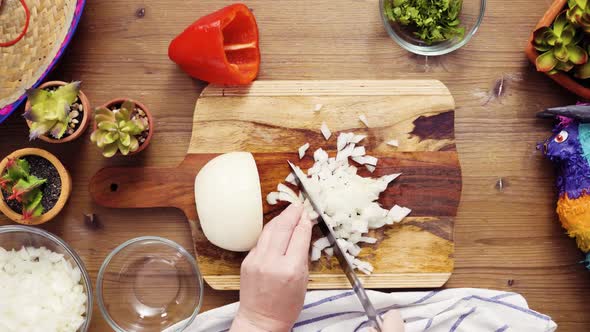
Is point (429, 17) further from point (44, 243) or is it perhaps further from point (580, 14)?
point (44, 243)

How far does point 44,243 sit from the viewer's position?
1.32 m

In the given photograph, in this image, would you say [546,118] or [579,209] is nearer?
[579,209]

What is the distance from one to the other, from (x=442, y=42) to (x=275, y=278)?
691 millimetres

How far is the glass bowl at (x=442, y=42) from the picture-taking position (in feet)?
4.40

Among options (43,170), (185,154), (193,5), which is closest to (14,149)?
(43,170)

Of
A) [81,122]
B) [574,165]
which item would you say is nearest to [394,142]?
[574,165]

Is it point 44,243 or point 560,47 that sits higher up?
point 560,47

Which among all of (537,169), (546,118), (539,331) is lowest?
(539,331)

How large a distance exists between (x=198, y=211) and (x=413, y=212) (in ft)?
1.69

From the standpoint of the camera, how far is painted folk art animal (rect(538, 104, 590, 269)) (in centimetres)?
126

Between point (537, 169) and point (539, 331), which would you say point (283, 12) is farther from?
point (539, 331)

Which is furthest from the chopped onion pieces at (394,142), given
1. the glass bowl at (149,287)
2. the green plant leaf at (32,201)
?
the green plant leaf at (32,201)

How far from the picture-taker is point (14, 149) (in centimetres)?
138

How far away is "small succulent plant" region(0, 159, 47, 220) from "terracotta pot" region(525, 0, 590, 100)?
117 cm
